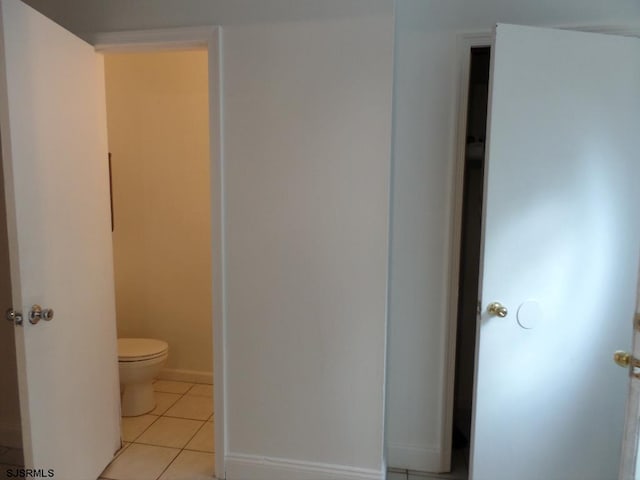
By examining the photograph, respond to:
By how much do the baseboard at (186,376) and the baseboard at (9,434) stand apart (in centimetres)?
94

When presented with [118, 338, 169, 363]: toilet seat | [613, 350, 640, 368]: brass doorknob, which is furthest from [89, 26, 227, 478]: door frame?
[613, 350, 640, 368]: brass doorknob

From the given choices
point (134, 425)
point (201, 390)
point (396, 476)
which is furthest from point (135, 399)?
point (396, 476)

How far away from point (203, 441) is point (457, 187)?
76.8 inches

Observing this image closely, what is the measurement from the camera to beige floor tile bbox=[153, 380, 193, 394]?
106 inches

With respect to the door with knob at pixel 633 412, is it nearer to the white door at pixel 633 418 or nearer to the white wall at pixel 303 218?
the white door at pixel 633 418

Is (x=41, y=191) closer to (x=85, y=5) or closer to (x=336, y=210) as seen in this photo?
(x=85, y=5)

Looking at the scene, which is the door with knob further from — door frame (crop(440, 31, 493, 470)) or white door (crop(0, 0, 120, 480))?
white door (crop(0, 0, 120, 480))

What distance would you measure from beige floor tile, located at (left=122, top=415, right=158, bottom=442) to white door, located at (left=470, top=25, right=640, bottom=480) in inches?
72.3

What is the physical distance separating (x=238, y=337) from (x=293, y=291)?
0.35m

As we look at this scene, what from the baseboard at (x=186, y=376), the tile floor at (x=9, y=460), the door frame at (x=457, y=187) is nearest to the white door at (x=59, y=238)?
the tile floor at (x=9, y=460)

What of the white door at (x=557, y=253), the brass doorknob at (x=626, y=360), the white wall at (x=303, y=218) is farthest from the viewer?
the white wall at (x=303, y=218)

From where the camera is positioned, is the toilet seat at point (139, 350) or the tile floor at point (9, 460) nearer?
the tile floor at point (9, 460)

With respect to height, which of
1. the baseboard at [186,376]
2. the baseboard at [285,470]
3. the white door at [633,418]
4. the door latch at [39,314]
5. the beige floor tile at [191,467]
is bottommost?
the beige floor tile at [191,467]

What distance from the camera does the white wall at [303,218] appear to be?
157 centimetres
